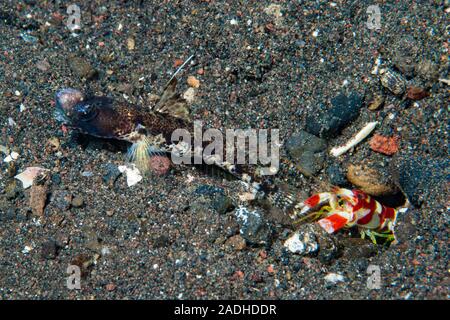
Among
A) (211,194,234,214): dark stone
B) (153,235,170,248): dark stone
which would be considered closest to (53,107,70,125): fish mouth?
(153,235,170,248): dark stone

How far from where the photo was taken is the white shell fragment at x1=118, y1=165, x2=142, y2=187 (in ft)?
17.2

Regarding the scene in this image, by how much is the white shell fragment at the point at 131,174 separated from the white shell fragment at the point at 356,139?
9.03 feet

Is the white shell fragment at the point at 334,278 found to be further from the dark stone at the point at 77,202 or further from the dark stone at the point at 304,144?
the dark stone at the point at 77,202

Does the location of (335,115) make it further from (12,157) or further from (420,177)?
(12,157)

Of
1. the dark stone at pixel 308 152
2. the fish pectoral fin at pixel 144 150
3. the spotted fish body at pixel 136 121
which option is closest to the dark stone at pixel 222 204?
the spotted fish body at pixel 136 121

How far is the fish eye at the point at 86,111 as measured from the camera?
498 cm

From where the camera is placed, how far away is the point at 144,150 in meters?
5.28

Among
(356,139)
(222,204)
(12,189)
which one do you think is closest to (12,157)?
(12,189)

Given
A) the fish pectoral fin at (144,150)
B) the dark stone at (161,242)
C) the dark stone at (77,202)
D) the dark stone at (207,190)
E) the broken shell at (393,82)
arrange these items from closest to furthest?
the dark stone at (161,242)
the dark stone at (77,202)
the dark stone at (207,190)
the fish pectoral fin at (144,150)
the broken shell at (393,82)

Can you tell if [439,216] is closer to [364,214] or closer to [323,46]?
[364,214]

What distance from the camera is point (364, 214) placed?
517cm

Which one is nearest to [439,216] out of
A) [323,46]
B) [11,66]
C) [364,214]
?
[364,214]

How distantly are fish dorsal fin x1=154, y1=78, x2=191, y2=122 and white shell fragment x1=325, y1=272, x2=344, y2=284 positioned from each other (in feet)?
9.22

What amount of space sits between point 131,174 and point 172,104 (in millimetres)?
1141
